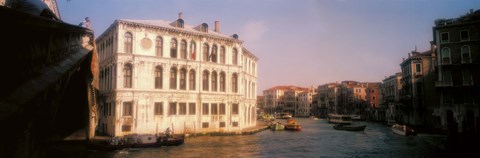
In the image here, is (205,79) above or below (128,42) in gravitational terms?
below

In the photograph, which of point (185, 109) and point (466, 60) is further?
point (466, 60)

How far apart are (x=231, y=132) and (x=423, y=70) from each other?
3068cm

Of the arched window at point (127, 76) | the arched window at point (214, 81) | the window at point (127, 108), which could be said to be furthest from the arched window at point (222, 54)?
the window at point (127, 108)

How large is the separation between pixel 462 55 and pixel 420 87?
14.5 metres

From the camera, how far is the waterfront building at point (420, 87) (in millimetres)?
45531

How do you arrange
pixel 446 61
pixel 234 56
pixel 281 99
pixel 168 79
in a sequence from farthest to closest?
1. pixel 281 99
2. pixel 234 56
3. pixel 446 61
4. pixel 168 79

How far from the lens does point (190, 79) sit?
30797mm

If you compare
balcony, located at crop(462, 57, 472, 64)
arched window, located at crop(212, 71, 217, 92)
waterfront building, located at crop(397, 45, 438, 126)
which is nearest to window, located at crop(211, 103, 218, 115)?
arched window, located at crop(212, 71, 217, 92)

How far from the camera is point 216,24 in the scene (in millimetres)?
37781

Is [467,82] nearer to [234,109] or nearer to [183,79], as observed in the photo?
[234,109]

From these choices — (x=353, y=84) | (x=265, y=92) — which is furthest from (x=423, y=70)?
(x=265, y=92)

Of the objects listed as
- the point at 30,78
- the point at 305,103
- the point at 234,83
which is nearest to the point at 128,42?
the point at 234,83

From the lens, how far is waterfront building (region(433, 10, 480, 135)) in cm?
3225

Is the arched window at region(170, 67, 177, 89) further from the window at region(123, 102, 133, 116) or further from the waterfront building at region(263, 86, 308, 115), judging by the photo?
the waterfront building at region(263, 86, 308, 115)
